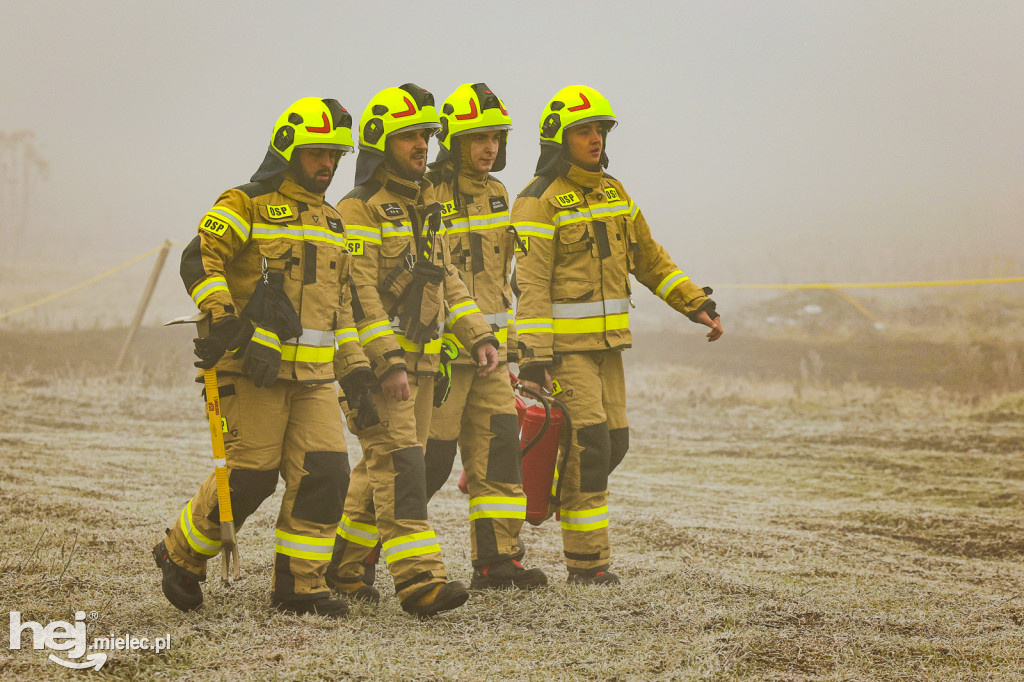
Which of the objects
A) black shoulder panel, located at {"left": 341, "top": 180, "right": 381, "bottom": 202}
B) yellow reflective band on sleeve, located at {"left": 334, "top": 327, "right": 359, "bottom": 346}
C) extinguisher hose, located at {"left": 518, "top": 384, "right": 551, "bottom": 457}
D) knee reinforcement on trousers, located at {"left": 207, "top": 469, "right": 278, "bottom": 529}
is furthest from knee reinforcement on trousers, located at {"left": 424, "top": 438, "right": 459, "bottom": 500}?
black shoulder panel, located at {"left": 341, "top": 180, "right": 381, "bottom": 202}

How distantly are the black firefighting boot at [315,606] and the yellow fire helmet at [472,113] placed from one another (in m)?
2.55

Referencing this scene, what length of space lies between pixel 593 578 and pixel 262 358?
7.27 ft

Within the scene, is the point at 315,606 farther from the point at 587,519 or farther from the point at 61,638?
the point at 587,519

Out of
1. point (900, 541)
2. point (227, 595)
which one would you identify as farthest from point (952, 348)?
point (227, 595)

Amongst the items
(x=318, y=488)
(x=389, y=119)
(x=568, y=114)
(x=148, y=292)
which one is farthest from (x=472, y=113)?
(x=148, y=292)

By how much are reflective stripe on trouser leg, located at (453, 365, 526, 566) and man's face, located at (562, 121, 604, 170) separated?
53.8 inches

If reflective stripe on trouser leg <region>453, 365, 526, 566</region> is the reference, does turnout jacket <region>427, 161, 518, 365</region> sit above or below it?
above

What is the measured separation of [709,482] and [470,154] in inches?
187

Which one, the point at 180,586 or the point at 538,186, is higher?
the point at 538,186

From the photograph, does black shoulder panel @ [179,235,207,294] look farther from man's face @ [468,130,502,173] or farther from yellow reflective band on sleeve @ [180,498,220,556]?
man's face @ [468,130,502,173]

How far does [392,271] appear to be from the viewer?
16.8 ft

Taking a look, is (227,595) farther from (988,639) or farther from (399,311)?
(988,639)

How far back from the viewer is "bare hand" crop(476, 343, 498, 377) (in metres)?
5.24

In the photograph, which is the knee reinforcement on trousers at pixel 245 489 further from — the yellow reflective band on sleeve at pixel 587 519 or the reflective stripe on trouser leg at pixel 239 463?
the yellow reflective band on sleeve at pixel 587 519
